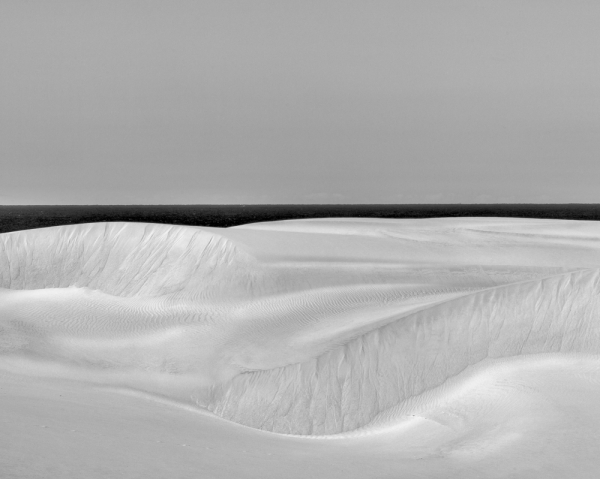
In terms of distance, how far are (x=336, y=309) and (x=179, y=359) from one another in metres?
3.79

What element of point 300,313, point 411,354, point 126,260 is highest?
point 411,354

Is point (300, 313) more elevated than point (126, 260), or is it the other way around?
point (300, 313)

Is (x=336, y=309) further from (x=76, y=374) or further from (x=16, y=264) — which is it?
(x=16, y=264)

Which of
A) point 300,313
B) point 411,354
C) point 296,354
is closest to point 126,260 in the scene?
point 300,313

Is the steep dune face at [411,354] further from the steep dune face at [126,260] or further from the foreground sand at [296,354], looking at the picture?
the steep dune face at [126,260]

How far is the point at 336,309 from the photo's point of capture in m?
15.8

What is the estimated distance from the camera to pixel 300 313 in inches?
616

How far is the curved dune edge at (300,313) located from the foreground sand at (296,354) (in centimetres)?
5

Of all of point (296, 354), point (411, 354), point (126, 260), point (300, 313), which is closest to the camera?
point (411, 354)

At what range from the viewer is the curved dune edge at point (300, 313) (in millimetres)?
11438

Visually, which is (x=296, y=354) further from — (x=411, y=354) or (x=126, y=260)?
(x=126, y=260)

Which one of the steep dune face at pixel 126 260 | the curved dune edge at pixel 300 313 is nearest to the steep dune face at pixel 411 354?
the curved dune edge at pixel 300 313

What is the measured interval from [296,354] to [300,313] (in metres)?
3.08

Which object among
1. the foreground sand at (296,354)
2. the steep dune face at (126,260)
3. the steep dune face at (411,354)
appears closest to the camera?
the foreground sand at (296,354)
